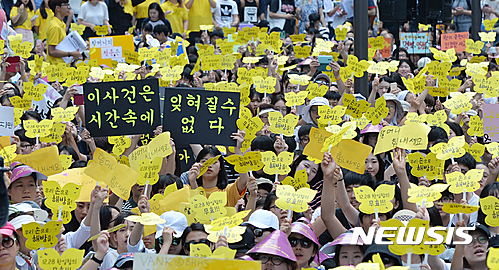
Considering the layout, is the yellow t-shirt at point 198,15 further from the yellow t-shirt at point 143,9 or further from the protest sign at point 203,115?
the protest sign at point 203,115

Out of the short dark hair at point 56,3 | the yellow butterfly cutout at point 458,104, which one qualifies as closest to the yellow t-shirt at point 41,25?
the short dark hair at point 56,3

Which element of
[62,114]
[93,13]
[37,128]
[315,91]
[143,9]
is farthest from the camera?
[143,9]

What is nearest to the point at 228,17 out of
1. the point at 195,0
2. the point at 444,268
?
the point at 195,0

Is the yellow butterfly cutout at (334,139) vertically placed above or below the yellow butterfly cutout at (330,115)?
above

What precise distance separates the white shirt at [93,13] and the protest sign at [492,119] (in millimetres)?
7422

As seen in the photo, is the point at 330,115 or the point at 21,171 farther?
the point at 330,115

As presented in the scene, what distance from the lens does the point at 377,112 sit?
5840mm

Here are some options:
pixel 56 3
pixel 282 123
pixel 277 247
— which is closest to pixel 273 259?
pixel 277 247

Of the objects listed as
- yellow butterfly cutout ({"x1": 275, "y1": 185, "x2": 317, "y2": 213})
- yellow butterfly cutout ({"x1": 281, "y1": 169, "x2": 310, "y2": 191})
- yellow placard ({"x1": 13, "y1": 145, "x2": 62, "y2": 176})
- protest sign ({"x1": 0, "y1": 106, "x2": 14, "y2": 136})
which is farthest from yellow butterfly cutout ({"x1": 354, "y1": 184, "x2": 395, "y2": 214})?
protest sign ({"x1": 0, "y1": 106, "x2": 14, "y2": 136})

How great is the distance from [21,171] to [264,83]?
3.12m

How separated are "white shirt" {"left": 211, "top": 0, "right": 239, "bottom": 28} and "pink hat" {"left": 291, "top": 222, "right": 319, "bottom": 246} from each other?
341 inches

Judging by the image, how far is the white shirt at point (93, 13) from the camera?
11242mm

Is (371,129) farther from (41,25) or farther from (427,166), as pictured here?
(41,25)

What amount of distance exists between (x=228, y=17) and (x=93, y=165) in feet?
27.2
